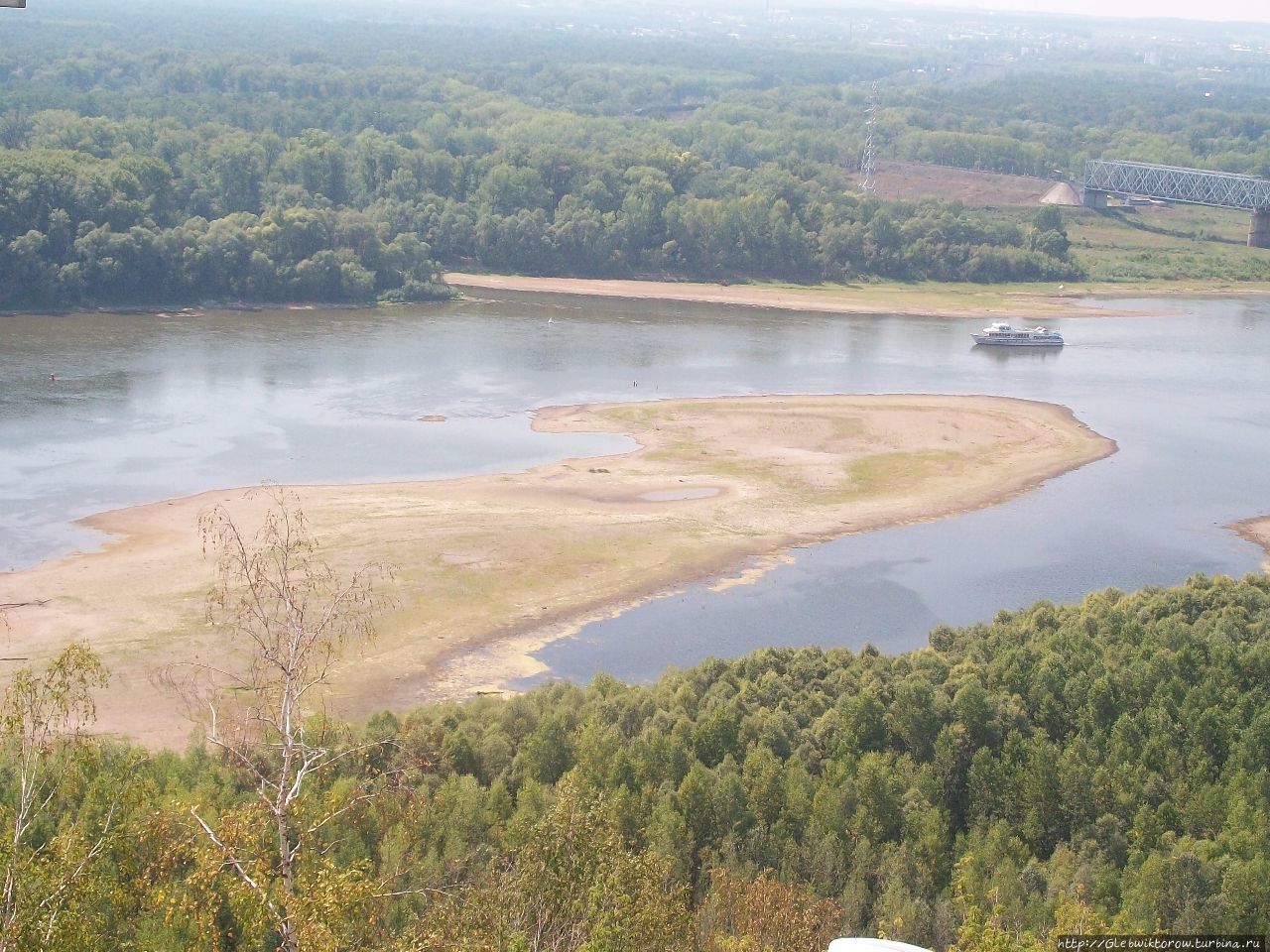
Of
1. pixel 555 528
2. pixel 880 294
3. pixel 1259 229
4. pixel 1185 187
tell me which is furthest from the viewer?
pixel 1185 187

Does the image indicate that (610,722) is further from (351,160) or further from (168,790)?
(351,160)

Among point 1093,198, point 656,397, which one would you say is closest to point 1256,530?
point 656,397

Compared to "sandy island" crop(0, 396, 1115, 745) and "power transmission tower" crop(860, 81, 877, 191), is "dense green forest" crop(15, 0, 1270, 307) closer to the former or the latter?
"power transmission tower" crop(860, 81, 877, 191)

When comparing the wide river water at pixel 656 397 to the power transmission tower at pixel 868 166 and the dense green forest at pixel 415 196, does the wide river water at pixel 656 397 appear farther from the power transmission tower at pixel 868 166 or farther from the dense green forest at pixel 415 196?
the power transmission tower at pixel 868 166

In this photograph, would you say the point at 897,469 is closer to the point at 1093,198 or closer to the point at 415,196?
the point at 415,196

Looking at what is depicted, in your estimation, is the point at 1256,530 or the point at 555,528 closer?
the point at 555,528

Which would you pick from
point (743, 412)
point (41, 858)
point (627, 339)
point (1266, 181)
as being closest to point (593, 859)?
point (41, 858)
